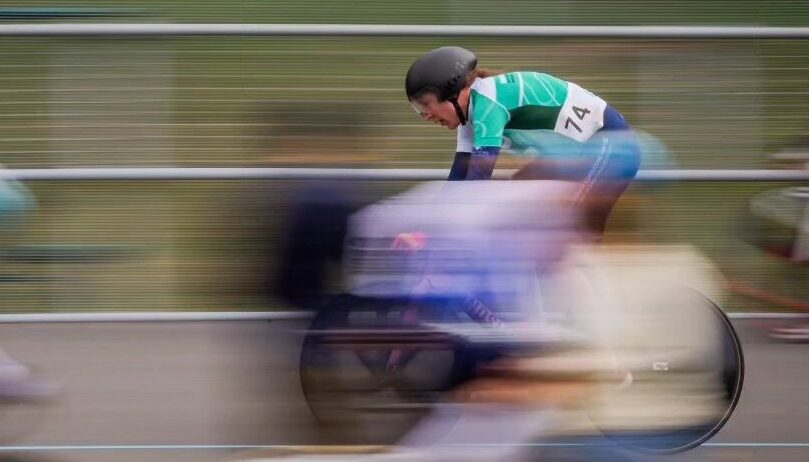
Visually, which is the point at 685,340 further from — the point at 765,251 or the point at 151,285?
the point at 151,285

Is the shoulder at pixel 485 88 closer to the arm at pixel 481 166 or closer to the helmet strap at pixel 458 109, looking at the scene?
the helmet strap at pixel 458 109

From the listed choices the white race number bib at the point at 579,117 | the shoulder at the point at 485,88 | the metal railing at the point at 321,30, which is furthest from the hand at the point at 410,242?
the metal railing at the point at 321,30

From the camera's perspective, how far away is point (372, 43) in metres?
8.62

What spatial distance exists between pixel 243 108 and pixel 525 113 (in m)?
3.78

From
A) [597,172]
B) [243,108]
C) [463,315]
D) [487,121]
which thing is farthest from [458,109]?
[243,108]

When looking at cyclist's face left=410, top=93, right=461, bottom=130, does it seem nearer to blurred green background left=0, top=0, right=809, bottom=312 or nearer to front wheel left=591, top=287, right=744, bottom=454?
front wheel left=591, top=287, right=744, bottom=454

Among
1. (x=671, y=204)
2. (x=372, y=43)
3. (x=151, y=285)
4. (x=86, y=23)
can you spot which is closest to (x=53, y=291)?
(x=151, y=285)

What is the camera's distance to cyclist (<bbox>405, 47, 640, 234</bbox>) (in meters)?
4.82

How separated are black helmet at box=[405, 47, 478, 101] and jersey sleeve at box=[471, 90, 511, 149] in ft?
0.24

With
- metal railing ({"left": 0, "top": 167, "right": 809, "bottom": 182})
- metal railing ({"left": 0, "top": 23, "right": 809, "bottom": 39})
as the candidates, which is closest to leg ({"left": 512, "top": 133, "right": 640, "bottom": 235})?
metal railing ({"left": 0, "top": 167, "right": 809, "bottom": 182})

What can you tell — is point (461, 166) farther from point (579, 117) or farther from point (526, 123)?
point (579, 117)

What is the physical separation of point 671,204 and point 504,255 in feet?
15.2

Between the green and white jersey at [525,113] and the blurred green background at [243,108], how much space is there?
3.18 metres

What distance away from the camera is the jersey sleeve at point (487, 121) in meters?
4.94
